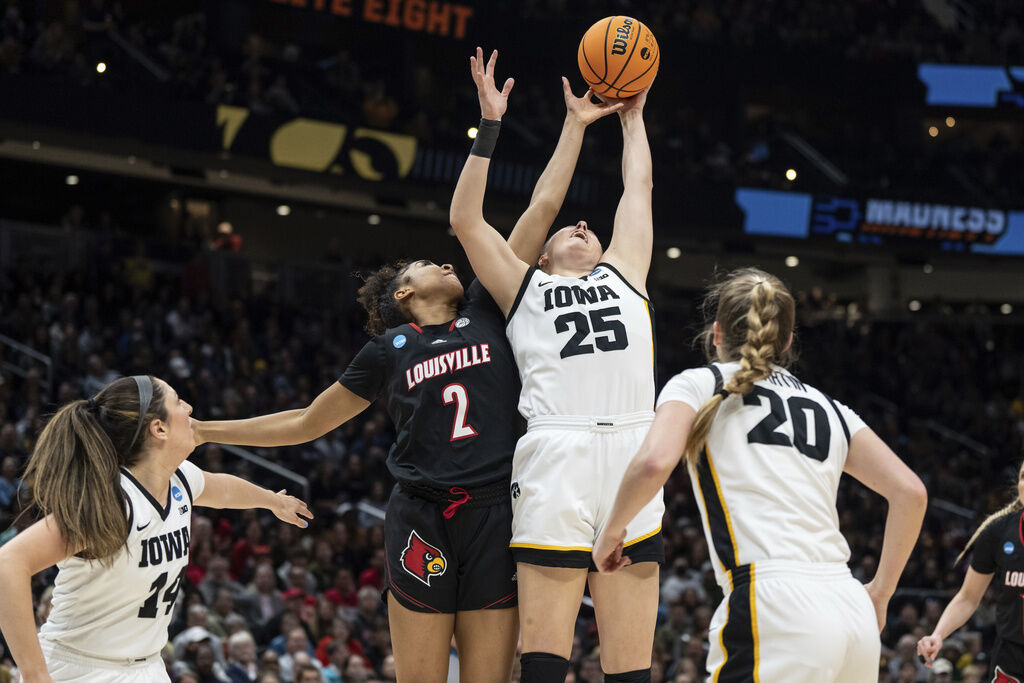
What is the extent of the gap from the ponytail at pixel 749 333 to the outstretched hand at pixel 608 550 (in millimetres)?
330

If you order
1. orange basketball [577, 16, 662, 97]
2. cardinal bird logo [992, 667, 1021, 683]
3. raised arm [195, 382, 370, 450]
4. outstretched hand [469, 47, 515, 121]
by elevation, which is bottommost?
cardinal bird logo [992, 667, 1021, 683]

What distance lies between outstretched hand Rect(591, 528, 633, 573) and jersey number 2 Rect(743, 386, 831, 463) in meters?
0.50

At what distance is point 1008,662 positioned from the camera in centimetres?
567

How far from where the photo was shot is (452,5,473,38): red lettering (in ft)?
71.7

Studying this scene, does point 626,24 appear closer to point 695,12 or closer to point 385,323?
point 385,323

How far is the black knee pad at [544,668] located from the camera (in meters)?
4.01

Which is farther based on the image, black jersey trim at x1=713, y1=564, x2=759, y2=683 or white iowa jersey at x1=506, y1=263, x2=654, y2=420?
white iowa jersey at x1=506, y1=263, x2=654, y2=420

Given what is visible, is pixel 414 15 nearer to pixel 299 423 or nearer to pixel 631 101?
pixel 631 101

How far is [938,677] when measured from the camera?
35.6ft

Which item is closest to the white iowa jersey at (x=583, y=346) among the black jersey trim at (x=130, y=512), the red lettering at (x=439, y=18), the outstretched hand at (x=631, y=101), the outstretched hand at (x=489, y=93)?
the outstretched hand at (x=489, y=93)

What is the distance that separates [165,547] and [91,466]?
1.26ft

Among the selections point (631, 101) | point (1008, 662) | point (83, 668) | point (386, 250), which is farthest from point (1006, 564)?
point (386, 250)

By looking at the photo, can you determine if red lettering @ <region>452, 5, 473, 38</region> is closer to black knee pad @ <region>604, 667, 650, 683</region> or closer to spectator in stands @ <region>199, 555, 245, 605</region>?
spectator in stands @ <region>199, 555, 245, 605</region>

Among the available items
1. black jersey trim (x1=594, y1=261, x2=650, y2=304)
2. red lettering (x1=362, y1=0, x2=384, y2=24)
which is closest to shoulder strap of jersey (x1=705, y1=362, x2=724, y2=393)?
black jersey trim (x1=594, y1=261, x2=650, y2=304)
